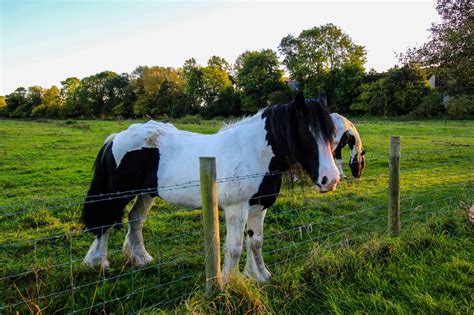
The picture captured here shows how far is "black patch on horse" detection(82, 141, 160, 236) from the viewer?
4188 millimetres

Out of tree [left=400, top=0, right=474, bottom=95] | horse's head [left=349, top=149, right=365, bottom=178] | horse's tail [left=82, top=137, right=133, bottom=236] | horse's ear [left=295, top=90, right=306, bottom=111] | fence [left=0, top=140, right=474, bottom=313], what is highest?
tree [left=400, top=0, right=474, bottom=95]

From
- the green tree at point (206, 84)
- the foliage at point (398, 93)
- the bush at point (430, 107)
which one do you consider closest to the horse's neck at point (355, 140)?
the bush at point (430, 107)

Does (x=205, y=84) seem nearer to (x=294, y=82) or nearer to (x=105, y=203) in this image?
(x=294, y=82)

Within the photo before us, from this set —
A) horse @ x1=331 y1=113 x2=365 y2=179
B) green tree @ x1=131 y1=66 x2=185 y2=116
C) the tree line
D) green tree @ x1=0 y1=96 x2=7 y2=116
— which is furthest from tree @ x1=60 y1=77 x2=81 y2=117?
horse @ x1=331 y1=113 x2=365 y2=179

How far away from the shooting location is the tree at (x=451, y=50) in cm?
1152

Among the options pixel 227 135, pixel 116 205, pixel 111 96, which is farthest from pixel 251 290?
pixel 111 96

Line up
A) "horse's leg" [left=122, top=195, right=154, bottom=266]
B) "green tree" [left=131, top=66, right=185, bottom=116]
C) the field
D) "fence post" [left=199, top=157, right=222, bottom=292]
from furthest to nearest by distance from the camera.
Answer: "green tree" [left=131, top=66, right=185, bottom=116], "horse's leg" [left=122, top=195, right=154, bottom=266], the field, "fence post" [left=199, top=157, right=222, bottom=292]

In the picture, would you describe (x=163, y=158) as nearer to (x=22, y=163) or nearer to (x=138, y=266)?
(x=138, y=266)

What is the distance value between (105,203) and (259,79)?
147 feet

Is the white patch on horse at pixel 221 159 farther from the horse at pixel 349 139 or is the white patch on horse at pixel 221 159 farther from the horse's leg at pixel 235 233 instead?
the horse at pixel 349 139

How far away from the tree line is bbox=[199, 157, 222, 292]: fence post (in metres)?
12.0

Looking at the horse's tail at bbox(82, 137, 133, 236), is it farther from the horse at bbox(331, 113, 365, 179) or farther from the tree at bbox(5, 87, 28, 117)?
the tree at bbox(5, 87, 28, 117)

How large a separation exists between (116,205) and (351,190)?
554 centimetres

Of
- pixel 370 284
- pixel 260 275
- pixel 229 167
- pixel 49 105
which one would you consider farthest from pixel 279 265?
pixel 49 105
